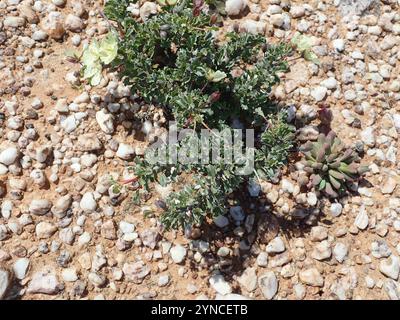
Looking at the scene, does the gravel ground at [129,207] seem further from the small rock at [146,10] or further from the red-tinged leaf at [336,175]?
the small rock at [146,10]

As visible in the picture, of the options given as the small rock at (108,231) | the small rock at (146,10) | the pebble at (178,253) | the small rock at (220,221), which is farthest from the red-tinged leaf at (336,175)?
the small rock at (146,10)

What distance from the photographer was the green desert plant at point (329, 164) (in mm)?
3594

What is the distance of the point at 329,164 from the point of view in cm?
361

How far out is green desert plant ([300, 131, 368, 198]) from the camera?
3594 millimetres

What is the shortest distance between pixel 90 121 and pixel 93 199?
583mm

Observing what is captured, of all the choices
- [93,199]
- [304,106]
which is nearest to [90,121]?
[93,199]

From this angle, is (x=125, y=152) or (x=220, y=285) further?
(x=125, y=152)

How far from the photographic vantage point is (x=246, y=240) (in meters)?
3.52

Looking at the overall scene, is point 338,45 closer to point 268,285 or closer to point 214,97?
point 214,97

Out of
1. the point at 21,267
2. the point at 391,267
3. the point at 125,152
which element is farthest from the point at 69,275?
the point at 391,267

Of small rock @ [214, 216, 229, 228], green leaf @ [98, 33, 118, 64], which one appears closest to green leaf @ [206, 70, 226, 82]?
green leaf @ [98, 33, 118, 64]

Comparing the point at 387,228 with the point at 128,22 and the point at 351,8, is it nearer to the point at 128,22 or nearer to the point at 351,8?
the point at 351,8

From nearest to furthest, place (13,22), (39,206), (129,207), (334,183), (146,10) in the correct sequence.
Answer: (39,206), (129,207), (334,183), (13,22), (146,10)

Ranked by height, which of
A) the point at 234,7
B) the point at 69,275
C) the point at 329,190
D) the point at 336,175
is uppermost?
the point at 234,7
